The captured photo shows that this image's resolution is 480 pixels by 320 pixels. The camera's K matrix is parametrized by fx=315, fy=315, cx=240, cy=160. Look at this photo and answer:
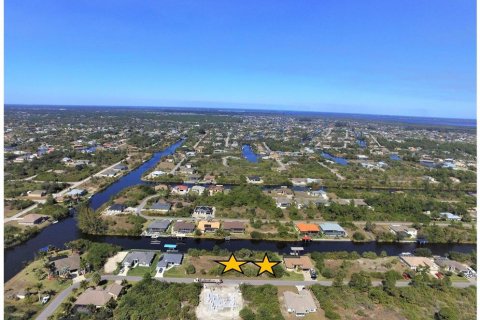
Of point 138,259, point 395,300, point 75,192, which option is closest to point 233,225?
point 138,259

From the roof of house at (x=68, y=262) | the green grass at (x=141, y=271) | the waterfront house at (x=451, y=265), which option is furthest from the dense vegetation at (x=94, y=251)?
the waterfront house at (x=451, y=265)

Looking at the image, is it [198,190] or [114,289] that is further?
[198,190]

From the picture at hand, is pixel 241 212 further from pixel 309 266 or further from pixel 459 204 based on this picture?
pixel 459 204

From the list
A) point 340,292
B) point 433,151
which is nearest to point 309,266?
point 340,292

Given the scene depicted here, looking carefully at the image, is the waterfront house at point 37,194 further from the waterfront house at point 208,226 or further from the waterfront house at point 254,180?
the waterfront house at point 254,180

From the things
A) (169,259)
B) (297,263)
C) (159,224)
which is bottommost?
(297,263)

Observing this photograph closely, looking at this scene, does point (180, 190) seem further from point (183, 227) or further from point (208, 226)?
point (208, 226)
